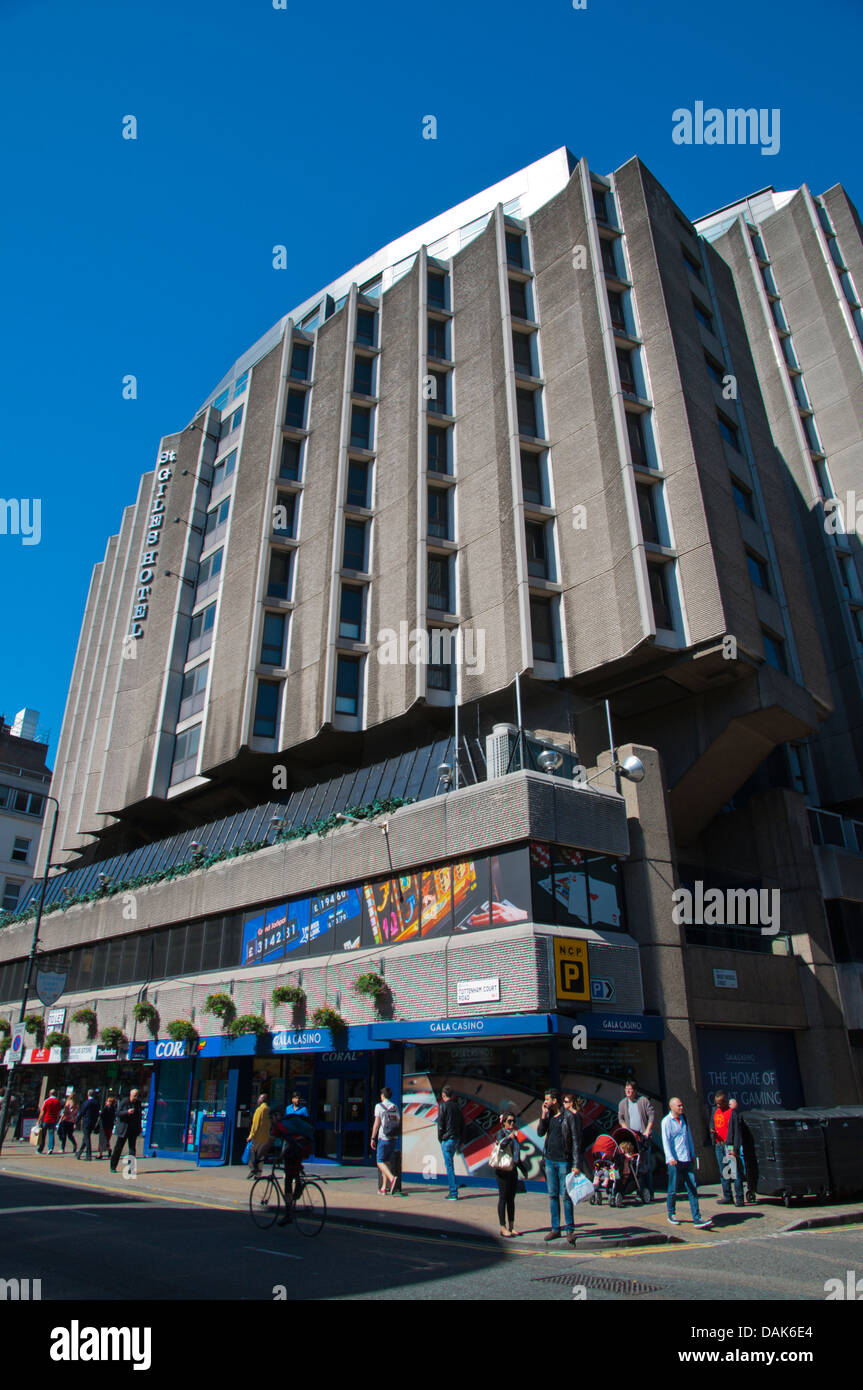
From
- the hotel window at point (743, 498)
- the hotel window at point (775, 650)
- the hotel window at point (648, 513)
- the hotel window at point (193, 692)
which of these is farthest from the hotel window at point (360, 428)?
the hotel window at point (775, 650)

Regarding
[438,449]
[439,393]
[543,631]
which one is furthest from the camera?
[439,393]

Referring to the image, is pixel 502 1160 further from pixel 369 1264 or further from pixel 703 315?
pixel 703 315

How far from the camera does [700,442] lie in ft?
96.5

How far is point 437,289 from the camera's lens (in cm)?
3888

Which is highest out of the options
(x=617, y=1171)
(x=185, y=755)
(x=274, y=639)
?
(x=274, y=639)

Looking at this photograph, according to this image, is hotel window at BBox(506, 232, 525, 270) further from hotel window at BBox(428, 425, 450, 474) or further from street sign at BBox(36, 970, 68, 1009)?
street sign at BBox(36, 970, 68, 1009)

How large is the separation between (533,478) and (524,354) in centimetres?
593

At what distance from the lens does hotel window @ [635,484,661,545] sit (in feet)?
92.8

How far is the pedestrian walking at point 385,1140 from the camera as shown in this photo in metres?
16.6

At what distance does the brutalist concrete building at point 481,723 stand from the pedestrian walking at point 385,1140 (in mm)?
2684

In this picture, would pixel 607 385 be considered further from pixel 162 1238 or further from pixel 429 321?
pixel 162 1238

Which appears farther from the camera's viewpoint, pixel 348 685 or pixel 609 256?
pixel 609 256

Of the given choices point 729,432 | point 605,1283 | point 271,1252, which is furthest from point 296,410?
point 605,1283
